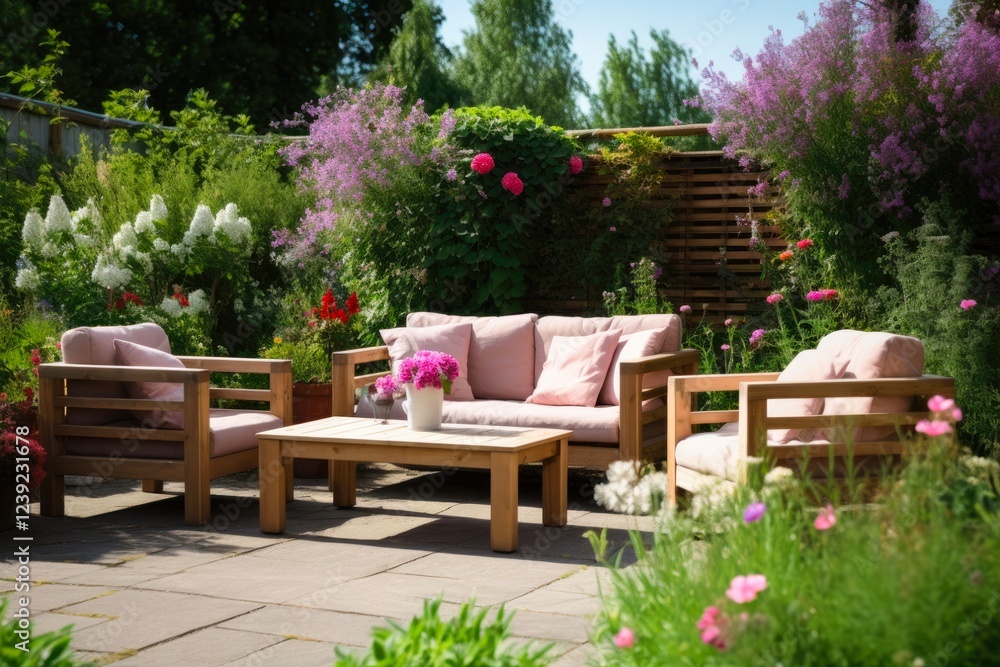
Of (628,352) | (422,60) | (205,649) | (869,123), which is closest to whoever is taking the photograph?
(205,649)

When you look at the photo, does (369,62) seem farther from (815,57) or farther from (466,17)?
(815,57)

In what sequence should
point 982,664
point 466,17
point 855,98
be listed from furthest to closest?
point 466,17 < point 855,98 < point 982,664

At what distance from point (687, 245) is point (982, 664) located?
584 cm

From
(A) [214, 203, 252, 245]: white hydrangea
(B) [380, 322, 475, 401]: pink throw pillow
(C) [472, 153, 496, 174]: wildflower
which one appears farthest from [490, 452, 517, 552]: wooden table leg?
(A) [214, 203, 252, 245]: white hydrangea

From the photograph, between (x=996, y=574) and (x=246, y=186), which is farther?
(x=246, y=186)

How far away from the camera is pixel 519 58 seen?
2706 centimetres

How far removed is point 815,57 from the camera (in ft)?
21.9

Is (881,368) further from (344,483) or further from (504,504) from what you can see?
(344,483)

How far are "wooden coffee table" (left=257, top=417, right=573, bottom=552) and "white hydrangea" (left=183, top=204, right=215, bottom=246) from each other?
2.64 m

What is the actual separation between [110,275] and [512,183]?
2.60 m

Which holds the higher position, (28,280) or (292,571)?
(28,280)

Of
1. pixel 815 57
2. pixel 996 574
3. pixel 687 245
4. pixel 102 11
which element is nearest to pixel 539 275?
pixel 687 245

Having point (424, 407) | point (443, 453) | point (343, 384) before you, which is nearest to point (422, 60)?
point (343, 384)

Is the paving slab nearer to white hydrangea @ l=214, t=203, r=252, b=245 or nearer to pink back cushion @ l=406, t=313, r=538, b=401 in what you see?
pink back cushion @ l=406, t=313, r=538, b=401
